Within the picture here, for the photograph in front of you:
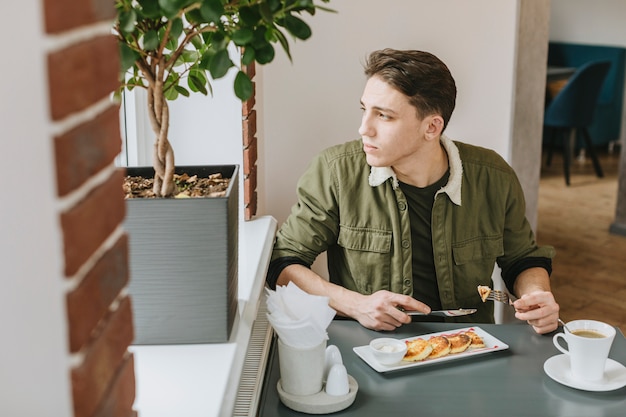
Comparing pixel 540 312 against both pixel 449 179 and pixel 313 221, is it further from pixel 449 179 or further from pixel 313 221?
pixel 313 221

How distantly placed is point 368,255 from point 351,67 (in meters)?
0.76

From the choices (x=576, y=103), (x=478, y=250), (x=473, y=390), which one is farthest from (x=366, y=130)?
(x=576, y=103)

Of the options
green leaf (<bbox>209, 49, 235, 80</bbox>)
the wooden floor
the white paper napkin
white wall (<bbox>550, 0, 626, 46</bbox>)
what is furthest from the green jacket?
white wall (<bbox>550, 0, 626, 46</bbox>)

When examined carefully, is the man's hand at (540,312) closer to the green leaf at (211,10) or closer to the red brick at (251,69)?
the red brick at (251,69)

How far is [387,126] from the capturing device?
7.18 feet

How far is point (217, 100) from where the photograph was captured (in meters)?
2.26

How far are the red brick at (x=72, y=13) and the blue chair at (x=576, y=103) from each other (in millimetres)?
6039

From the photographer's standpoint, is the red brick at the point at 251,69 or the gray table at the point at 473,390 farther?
the red brick at the point at 251,69

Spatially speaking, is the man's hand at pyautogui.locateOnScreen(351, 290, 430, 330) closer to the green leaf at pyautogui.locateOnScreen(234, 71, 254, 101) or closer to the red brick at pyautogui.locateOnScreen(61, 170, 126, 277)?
the green leaf at pyautogui.locateOnScreen(234, 71, 254, 101)

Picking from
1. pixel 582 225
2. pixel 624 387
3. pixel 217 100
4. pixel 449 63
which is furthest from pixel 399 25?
pixel 582 225

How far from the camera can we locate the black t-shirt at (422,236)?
2.24m

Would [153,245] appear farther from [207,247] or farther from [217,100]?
[217,100]

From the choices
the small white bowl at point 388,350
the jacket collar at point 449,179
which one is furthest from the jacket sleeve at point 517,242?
the small white bowl at point 388,350

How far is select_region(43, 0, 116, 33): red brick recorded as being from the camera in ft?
2.27
